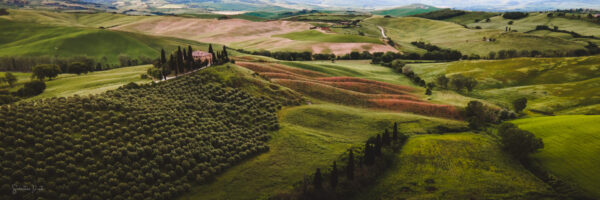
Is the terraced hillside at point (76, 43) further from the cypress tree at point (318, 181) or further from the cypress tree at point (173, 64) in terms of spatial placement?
the cypress tree at point (318, 181)

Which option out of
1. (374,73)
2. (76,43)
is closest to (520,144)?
(374,73)

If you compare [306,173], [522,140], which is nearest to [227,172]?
[306,173]

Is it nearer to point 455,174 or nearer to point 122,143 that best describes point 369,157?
point 455,174

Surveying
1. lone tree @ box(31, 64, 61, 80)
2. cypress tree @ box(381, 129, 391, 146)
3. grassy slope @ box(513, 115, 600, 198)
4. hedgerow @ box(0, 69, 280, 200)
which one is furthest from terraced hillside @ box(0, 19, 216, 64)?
grassy slope @ box(513, 115, 600, 198)

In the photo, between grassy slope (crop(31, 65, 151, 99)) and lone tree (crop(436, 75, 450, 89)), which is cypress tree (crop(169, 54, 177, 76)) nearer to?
grassy slope (crop(31, 65, 151, 99))

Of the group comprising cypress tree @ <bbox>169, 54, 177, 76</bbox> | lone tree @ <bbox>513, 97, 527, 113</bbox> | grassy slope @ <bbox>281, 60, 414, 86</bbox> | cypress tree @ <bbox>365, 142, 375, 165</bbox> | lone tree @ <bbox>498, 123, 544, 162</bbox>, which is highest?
cypress tree @ <bbox>169, 54, 177, 76</bbox>

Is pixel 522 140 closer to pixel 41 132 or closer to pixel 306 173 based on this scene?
pixel 306 173
